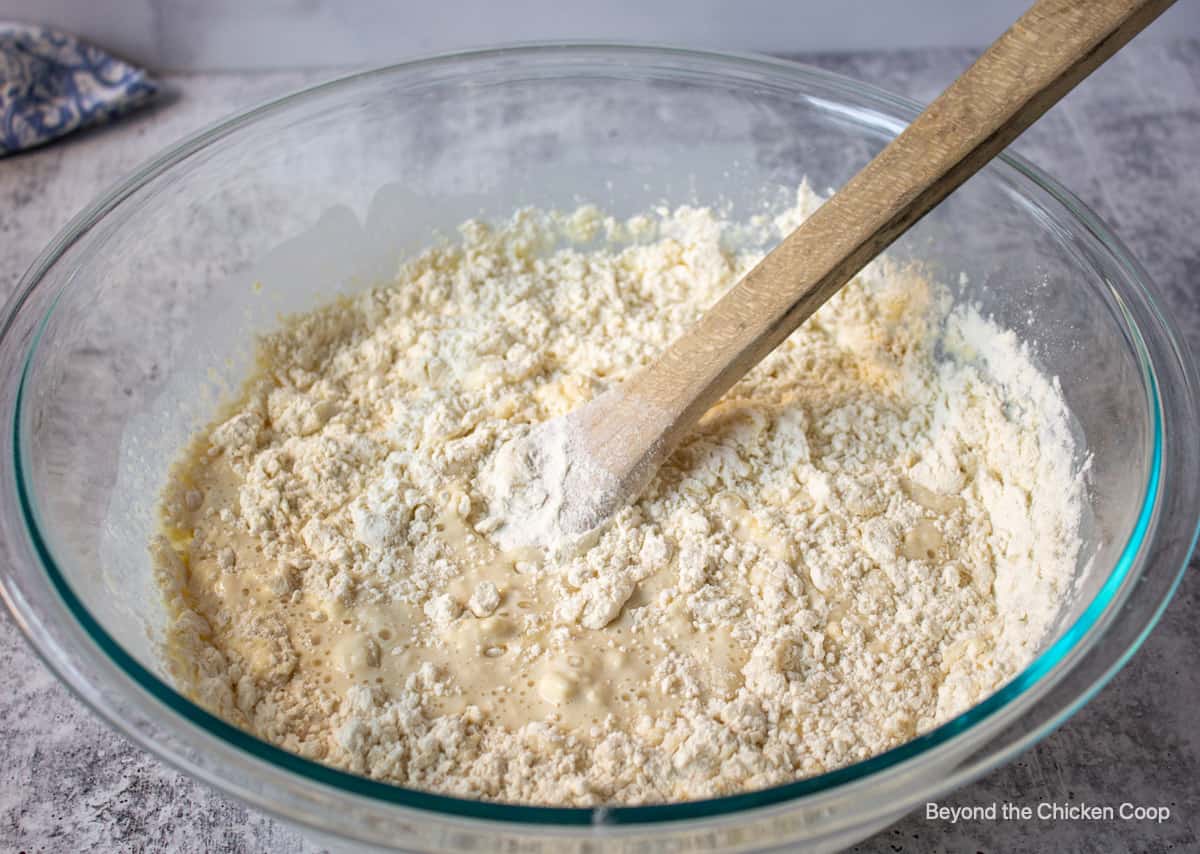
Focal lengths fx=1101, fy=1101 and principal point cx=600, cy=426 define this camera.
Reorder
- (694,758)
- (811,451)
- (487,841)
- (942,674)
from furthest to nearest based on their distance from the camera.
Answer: (811,451) → (942,674) → (694,758) → (487,841)

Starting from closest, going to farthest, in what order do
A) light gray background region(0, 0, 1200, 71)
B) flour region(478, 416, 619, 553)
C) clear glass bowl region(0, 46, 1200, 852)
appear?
clear glass bowl region(0, 46, 1200, 852) < flour region(478, 416, 619, 553) < light gray background region(0, 0, 1200, 71)

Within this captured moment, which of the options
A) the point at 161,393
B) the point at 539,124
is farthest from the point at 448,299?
the point at 161,393

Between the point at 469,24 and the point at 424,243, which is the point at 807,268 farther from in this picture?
the point at 469,24

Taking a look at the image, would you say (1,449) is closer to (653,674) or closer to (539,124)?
(653,674)

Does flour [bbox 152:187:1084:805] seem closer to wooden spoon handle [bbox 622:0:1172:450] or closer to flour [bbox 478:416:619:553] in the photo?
flour [bbox 478:416:619:553]

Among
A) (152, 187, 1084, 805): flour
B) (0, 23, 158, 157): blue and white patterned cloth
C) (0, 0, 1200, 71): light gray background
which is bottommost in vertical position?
(152, 187, 1084, 805): flour

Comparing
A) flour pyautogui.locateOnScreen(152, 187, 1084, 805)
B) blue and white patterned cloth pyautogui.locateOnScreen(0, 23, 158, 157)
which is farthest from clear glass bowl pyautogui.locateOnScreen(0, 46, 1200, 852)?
blue and white patterned cloth pyautogui.locateOnScreen(0, 23, 158, 157)

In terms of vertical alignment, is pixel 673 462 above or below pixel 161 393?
above

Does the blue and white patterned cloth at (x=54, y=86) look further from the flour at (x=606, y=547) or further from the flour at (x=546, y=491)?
the flour at (x=546, y=491)
